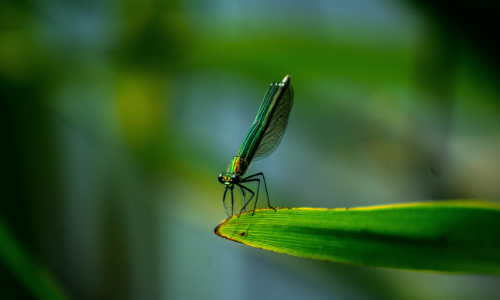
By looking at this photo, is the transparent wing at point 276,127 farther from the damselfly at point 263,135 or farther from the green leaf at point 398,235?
the green leaf at point 398,235

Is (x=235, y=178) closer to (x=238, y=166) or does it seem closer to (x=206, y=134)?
(x=238, y=166)

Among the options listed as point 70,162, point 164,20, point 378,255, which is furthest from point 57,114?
point 378,255

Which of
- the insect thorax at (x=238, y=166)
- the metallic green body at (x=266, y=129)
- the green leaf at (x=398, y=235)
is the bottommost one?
the green leaf at (x=398, y=235)

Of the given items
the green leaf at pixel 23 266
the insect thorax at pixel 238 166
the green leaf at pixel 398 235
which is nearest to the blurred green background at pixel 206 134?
the green leaf at pixel 23 266

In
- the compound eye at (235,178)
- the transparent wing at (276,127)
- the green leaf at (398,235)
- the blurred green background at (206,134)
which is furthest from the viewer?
the blurred green background at (206,134)

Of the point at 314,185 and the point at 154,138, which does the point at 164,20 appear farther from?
the point at 314,185
